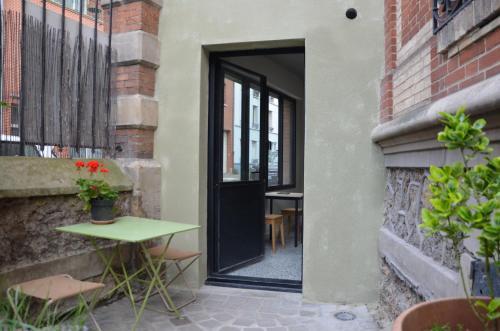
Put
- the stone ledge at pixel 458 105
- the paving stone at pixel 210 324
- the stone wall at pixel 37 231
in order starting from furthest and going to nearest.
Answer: the paving stone at pixel 210 324
the stone wall at pixel 37 231
the stone ledge at pixel 458 105

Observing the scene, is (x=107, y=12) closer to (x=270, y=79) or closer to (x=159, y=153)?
(x=159, y=153)

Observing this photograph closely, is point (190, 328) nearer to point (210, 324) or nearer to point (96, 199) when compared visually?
point (210, 324)

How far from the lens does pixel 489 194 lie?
1238 mm

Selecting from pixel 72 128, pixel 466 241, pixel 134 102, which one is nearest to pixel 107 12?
pixel 134 102

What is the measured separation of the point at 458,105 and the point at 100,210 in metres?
2.88

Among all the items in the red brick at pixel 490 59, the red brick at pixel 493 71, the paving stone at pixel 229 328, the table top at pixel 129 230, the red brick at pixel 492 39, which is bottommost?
the paving stone at pixel 229 328

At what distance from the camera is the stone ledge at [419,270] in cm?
233

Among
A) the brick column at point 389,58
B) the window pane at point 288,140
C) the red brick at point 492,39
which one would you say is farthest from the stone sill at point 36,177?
the window pane at point 288,140

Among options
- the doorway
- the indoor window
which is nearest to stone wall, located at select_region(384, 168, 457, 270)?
the doorway

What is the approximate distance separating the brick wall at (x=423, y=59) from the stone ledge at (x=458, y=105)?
0.09 metres

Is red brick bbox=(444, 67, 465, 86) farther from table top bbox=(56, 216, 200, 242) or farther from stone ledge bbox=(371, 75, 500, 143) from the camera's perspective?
table top bbox=(56, 216, 200, 242)

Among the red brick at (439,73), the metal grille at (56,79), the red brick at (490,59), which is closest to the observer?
the red brick at (490,59)

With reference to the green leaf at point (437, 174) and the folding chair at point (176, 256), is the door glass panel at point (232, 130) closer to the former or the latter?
the folding chair at point (176, 256)

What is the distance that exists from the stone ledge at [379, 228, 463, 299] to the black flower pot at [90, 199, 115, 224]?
245cm
